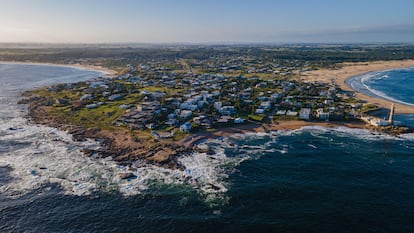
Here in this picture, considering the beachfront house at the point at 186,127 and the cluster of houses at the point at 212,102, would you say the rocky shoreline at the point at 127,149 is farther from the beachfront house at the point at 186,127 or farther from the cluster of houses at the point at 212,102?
the beachfront house at the point at 186,127

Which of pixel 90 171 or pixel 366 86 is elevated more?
pixel 366 86

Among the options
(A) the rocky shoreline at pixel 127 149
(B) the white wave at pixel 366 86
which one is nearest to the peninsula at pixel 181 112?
(A) the rocky shoreline at pixel 127 149

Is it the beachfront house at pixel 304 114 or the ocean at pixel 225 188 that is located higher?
the beachfront house at pixel 304 114

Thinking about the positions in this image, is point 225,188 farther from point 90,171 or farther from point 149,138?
point 149,138

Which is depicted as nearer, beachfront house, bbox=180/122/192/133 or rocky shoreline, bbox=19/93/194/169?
rocky shoreline, bbox=19/93/194/169

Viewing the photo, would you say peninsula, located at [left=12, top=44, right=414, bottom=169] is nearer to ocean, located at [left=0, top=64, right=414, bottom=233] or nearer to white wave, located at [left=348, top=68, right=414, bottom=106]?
ocean, located at [left=0, top=64, right=414, bottom=233]

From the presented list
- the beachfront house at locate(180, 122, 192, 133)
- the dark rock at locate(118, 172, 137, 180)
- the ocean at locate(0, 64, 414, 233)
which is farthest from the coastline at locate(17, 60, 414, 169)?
the dark rock at locate(118, 172, 137, 180)

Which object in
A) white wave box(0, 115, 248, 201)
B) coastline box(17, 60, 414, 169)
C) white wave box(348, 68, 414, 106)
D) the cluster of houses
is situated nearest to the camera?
white wave box(0, 115, 248, 201)

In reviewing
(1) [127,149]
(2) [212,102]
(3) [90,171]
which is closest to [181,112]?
(2) [212,102]
